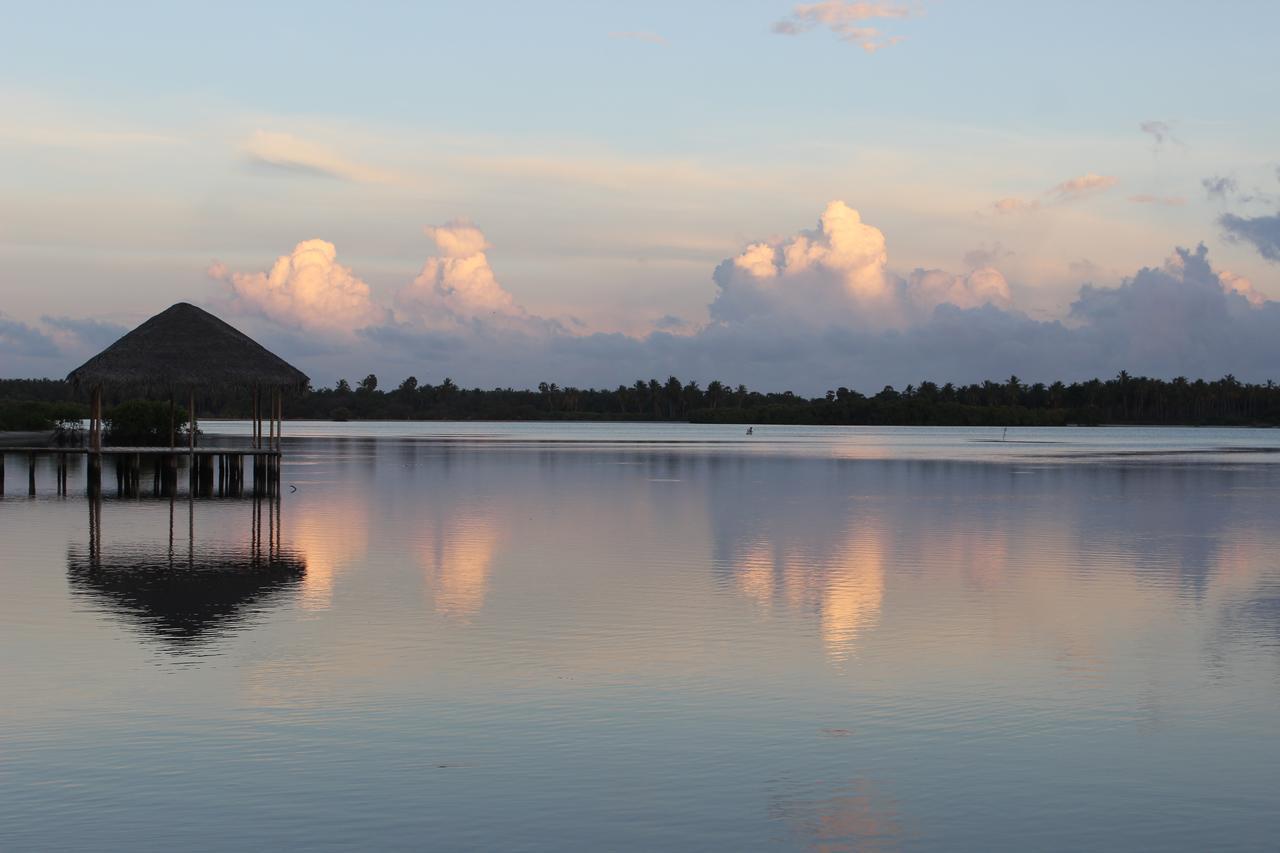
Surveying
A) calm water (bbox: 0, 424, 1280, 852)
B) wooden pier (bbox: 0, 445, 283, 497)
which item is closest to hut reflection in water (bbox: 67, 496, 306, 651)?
calm water (bbox: 0, 424, 1280, 852)

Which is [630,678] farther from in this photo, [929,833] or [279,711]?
[929,833]

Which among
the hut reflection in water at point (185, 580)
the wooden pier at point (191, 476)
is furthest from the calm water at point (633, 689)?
the wooden pier at point (191, 476)

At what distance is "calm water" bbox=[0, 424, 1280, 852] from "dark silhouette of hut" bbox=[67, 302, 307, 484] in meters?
14.0

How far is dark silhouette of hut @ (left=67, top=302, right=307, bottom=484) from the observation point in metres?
37.8

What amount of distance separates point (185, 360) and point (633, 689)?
30.3 meters

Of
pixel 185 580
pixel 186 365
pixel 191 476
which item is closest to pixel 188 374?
pixel 186 365

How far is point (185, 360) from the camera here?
38.3 m

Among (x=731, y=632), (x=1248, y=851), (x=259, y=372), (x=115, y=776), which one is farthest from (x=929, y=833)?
(x=259, y=372)

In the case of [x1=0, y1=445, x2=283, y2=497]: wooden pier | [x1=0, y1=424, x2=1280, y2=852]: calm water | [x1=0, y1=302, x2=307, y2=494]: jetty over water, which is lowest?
[x1=0, y1=424, x2=1280, y2=852]: calm water

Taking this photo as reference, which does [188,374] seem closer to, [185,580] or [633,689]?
[185,580]

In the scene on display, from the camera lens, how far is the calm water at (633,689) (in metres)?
7.81

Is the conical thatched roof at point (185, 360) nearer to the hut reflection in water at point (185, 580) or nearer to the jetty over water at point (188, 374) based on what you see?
the jetty over water at point (188, 374)

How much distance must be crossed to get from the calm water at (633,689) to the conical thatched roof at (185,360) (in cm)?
1402

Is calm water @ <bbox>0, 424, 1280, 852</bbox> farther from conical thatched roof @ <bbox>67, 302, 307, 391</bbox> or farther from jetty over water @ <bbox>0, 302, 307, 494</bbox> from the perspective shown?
conical thatched roof @ <bbox>67, 302, 307, 391</bbox>
